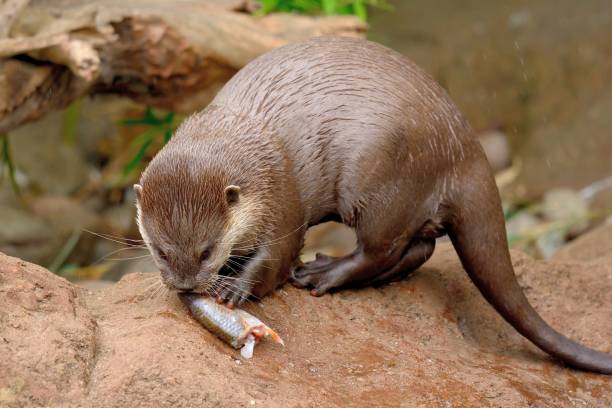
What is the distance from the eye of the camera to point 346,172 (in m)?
3.09

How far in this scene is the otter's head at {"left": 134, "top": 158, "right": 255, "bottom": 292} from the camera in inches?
106

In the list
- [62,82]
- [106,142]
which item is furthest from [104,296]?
[106,142]

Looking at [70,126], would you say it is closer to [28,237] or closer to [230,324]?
[28,237]

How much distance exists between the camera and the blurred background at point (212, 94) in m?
4.08

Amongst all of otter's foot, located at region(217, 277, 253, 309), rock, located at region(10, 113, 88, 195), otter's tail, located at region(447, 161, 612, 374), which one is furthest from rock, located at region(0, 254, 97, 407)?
rock, located at region(10, 113, 88, 195)

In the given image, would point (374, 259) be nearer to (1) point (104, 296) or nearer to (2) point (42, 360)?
(1) point (104, 296)

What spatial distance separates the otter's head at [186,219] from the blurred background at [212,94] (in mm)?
1229

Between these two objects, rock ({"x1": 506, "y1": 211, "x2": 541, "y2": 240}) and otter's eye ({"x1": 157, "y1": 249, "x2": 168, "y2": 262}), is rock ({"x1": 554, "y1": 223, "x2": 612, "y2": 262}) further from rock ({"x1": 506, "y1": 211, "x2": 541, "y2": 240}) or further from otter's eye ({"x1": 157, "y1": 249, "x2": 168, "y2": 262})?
otter's eye ({"x1": 157, "y1": 249, "x2": 168, "y2": 262})

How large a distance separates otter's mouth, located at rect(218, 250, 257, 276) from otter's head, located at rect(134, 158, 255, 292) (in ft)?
0.57

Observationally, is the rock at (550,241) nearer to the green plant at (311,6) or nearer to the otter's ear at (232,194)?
the green plant at (311,6)

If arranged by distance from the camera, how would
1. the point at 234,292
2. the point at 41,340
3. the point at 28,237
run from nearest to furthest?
the point at 41,340
the point at 234,292
the point at 28,237

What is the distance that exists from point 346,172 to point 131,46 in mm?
1564

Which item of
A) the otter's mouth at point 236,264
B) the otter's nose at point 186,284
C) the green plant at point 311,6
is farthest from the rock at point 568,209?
the otter's nose at point 186,284

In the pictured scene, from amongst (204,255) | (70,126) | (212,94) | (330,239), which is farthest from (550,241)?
(204,255)
